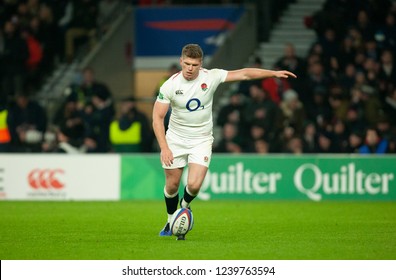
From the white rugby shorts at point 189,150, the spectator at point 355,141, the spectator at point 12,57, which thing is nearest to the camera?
the white rugby shorts at point 189,150

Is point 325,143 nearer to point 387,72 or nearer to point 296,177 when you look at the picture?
point 296,177

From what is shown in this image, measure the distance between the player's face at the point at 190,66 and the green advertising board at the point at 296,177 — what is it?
26.3 feet

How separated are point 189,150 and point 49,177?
845 centimetres

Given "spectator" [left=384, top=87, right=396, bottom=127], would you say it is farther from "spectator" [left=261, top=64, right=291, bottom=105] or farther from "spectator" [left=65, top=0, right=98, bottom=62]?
"spectator" [left=65, top=0, right=98, bottom=62]

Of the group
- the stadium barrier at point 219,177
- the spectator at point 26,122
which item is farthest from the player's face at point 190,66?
the spectator at point 26,122

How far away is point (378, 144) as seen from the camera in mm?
20406

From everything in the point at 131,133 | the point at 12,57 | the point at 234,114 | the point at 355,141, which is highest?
the point at 12,57

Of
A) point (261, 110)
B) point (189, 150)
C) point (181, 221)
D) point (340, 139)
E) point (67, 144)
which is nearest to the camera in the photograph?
point (181, 221)

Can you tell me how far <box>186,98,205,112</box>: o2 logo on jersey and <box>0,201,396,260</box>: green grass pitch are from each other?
153 centimetres

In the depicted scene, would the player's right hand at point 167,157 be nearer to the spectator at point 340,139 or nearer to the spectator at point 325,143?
the spectator at point 325,143

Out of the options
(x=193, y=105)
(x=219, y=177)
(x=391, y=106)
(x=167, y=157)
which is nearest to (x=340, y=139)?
(x=391, y=106)

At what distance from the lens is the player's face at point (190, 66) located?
11609 millimetres

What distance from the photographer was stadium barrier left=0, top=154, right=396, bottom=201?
19.5m

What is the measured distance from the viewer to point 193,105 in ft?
39.4
